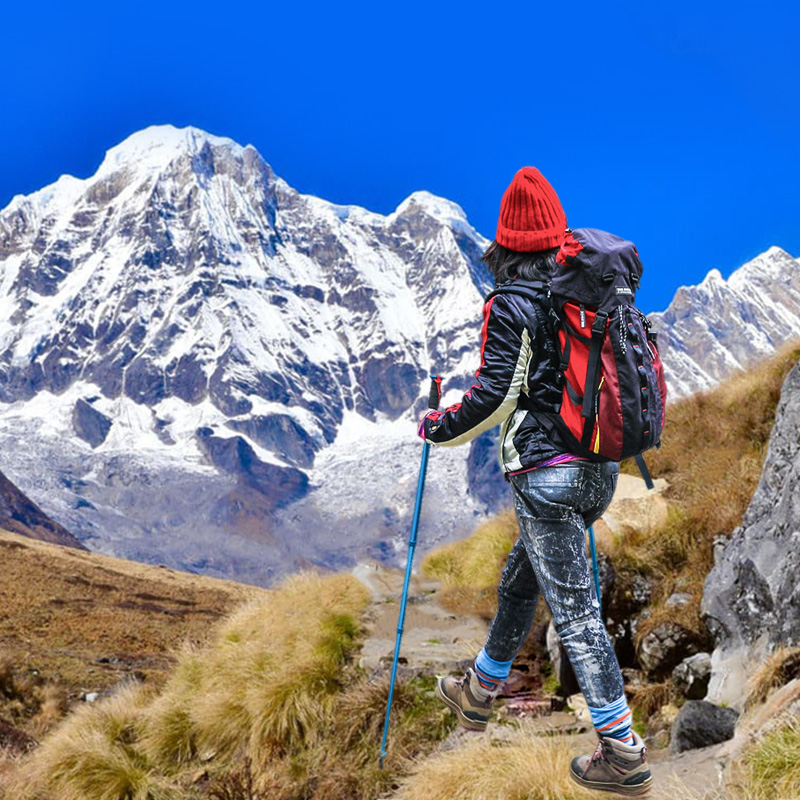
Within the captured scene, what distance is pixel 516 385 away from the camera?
143 inches

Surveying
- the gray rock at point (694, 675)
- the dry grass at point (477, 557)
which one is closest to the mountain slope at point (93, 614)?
the dry grass at point (477, 557)

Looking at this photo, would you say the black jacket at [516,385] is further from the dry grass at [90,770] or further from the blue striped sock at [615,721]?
the dry grass at [90,770]

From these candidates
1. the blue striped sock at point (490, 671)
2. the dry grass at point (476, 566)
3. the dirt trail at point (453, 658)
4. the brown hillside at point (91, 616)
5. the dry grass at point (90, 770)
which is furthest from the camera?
the brown hillside at point (91, 616)

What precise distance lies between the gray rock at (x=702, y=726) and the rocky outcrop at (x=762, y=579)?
0.20 meters

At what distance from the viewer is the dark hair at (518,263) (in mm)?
3879

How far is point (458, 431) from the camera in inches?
145

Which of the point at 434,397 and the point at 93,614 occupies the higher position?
the point at 93,614

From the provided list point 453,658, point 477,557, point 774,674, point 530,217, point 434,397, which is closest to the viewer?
point 530,217

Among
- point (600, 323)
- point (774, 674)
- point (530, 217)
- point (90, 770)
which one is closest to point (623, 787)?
point (774, 674)

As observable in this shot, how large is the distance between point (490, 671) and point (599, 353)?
1.80 meters

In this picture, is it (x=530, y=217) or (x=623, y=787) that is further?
(x=530, y=217)

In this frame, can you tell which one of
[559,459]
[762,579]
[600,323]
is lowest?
[762,579]

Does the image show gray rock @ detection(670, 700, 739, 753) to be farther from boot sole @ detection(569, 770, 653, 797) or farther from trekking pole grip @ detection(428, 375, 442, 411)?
trekking pole grip @ detection(428, 375, 442, 411)

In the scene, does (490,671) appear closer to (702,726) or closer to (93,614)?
(702,726)
